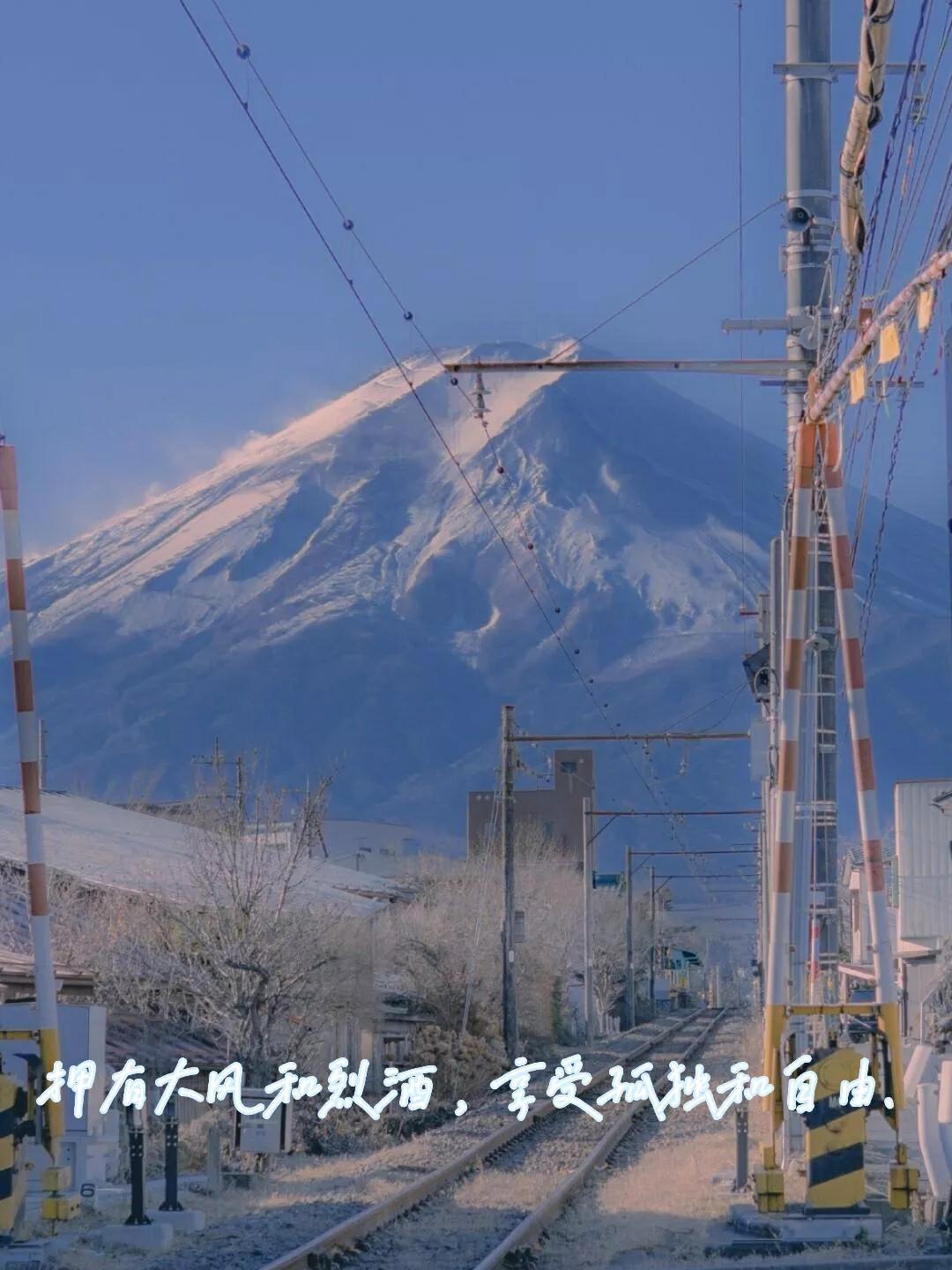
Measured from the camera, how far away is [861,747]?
16.5 meters

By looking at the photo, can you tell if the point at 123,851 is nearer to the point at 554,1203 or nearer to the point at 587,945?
the point at 554,1203

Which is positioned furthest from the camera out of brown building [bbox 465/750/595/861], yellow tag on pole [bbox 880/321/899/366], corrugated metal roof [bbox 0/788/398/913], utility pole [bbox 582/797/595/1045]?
brown building [bbox 465/750/595/861]

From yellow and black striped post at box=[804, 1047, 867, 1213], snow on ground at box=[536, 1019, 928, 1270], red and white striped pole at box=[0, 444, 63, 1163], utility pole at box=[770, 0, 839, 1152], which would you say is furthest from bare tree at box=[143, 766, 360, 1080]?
yellow and black striped post at box=[804, 1047, 867, 1213]

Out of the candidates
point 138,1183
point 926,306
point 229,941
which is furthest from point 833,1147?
point 229,941

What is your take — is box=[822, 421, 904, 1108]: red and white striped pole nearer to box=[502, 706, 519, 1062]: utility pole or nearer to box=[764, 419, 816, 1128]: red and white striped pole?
box=[764, 419, 816, 1128]: red and white striped pole

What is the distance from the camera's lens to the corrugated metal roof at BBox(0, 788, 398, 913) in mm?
37312

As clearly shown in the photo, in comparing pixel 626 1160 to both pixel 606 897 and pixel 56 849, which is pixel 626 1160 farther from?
pixel 606 897

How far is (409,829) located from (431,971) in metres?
104

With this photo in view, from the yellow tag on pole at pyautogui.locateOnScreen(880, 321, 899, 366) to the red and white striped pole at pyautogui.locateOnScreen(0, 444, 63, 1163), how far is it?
693 cm

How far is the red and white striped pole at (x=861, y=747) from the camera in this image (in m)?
16.0

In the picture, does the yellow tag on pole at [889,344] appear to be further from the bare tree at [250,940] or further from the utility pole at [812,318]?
the bare tree at [250,940]

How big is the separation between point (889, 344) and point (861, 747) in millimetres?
4133

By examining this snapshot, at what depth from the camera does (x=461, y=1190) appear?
2173 centimetres

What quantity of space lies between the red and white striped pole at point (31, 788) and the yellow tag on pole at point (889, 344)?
273 inches
